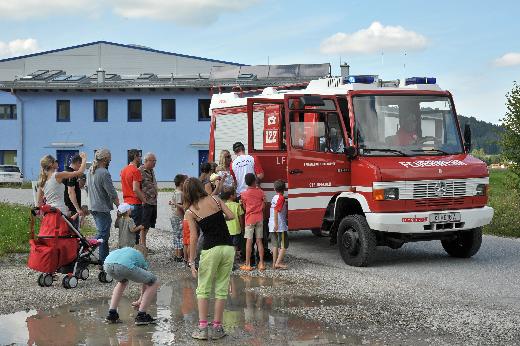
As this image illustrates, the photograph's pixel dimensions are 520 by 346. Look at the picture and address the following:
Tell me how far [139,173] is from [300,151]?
2.77 m

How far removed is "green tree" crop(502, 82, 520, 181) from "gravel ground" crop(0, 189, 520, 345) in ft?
19.4

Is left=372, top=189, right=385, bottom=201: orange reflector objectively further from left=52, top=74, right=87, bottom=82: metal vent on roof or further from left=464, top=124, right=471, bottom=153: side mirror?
left=52, top=74, right=87, bottom=82: metal vent on roof

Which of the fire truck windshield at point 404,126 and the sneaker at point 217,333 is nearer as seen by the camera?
the sneaker at point 217,333

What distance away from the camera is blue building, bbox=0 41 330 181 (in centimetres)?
5116

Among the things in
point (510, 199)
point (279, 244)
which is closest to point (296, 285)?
point (279, 244)

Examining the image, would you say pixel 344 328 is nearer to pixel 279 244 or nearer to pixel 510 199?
pixel 279 244

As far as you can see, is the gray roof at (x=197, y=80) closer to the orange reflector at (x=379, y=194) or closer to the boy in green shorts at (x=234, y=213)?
the boy in green shorts at (x=234, y=213)

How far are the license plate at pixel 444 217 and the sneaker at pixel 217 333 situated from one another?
19.1 feet

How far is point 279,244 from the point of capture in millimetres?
12859

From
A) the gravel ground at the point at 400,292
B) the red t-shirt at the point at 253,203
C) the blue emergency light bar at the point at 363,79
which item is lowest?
the gravel ground at the point at 400,292

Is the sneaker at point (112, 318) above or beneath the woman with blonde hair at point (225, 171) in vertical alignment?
beneath

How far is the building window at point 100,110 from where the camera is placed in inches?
2053

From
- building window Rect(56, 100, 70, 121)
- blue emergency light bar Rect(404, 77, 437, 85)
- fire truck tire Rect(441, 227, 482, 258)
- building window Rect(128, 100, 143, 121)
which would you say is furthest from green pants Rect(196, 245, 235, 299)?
building window Rect(56, 100, 70, 121)

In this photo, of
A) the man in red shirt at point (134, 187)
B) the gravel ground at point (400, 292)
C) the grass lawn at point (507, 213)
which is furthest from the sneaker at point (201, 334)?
the grass lawn at point (507, 213)
